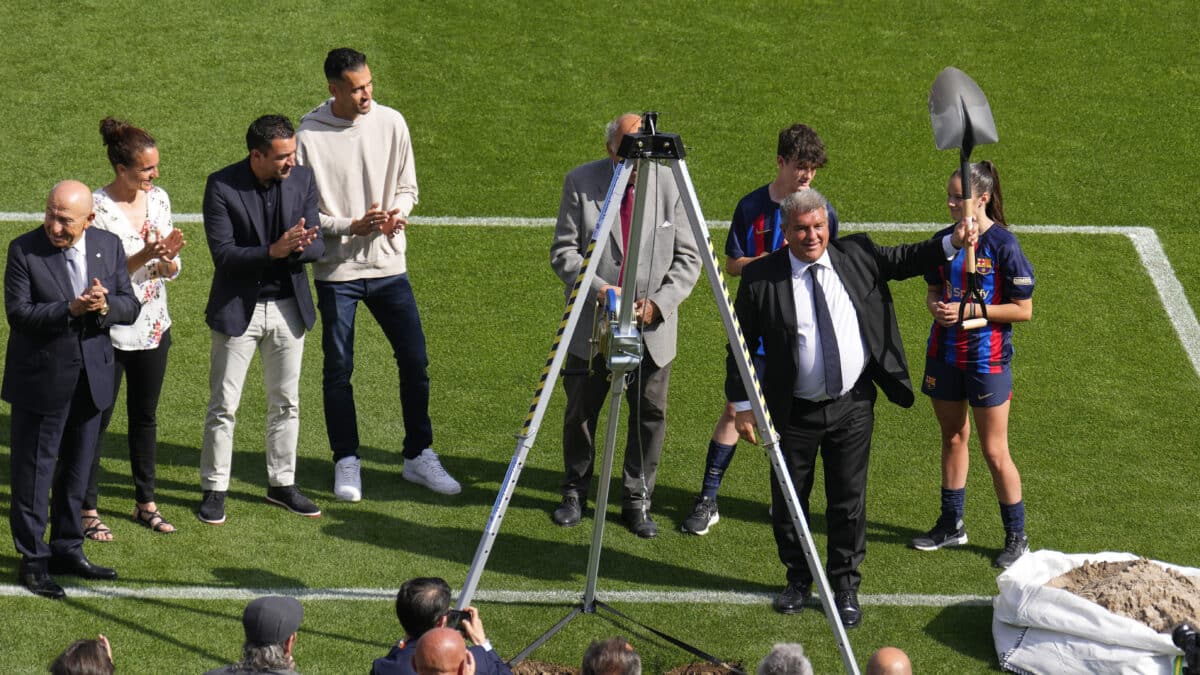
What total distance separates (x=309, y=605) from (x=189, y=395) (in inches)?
101

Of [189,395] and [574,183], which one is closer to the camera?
[574,183]

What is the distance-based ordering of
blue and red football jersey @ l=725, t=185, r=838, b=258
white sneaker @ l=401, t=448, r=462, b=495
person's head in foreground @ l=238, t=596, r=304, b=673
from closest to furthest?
person's head in foreground @ l=238, t=596, r=304, b=673 → blue and red football jersey @ l=725, t=185, r=838, b=258 → white sneaker @ l=401, t=448, r=462, b=495

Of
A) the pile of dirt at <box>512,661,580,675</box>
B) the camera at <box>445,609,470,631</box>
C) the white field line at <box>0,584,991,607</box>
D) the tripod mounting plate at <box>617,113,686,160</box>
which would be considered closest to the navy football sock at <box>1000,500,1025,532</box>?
the white field line at <box>0,584,991,607</box>

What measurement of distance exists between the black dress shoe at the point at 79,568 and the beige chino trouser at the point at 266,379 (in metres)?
0.81

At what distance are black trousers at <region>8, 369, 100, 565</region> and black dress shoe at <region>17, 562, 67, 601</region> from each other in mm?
49

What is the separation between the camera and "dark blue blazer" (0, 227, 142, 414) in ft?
24.1

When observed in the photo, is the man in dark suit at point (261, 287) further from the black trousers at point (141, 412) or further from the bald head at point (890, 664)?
the bald head at point (890, 664)

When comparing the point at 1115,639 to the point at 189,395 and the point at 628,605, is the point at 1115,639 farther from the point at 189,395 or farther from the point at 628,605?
the point at 189,395

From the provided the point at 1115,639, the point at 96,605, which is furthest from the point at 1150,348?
the point at 96,605

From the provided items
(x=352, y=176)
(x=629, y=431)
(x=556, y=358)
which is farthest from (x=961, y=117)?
(x=352, y=176)

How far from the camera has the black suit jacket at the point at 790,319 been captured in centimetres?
734

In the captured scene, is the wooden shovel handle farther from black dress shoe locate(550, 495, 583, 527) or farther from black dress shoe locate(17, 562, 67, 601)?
black dress shoe locate(17, 562, 67, 601)

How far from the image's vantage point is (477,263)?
37.6 ft

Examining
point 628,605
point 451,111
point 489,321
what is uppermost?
point 451,111
